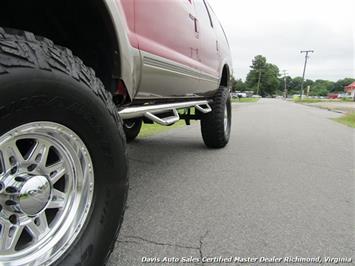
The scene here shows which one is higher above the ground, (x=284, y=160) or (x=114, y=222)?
(x=114, y=222)

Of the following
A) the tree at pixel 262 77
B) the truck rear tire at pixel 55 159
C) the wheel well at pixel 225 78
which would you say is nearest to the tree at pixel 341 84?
the tree at pixel 262 77

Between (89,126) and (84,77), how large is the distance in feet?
0.73

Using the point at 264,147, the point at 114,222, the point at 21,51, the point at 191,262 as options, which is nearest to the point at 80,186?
the point at 114,222

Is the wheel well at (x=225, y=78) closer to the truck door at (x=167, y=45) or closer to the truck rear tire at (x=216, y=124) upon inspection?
→ the truck rear tire at (x=216, y=124)

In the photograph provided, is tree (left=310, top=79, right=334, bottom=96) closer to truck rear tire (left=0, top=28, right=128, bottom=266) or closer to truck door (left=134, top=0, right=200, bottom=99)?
truck door (left=134, top=0, right=200, bottom=99)

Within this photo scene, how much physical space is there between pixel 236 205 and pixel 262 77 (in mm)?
114853

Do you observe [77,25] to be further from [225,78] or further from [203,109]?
[225,78]

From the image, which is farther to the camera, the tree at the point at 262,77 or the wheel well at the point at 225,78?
the tree at the point at 262,77

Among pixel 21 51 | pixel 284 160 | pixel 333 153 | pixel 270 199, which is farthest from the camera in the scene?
pixel 333 153

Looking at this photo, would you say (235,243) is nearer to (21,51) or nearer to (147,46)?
(147,46)

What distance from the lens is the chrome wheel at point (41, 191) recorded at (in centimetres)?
154

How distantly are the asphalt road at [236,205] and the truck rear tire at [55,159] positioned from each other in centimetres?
49

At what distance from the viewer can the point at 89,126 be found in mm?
1720

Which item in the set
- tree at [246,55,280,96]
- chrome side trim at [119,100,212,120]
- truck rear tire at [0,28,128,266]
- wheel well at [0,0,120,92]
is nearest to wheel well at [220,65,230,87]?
chrome side trim at [119,100,212,120]
